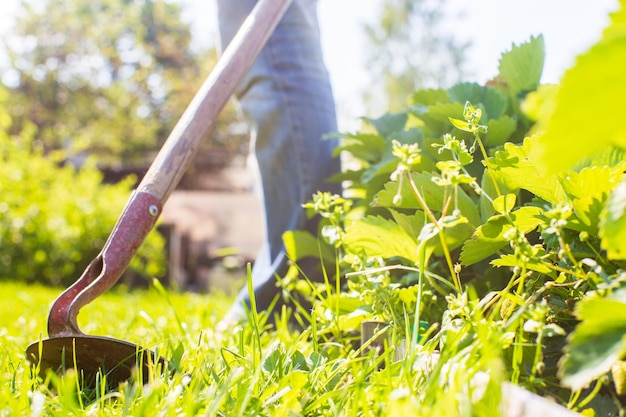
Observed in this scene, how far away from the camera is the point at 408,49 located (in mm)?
22781

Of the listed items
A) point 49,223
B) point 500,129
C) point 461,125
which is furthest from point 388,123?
point 49,223

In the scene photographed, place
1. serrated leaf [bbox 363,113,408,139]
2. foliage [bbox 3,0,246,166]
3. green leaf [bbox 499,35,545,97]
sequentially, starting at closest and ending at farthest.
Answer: green leaf [bbox 499,35,545,97]
serrated leaf [bbox 363,113,408,139]
foliage [bbox 3,0,246,166]

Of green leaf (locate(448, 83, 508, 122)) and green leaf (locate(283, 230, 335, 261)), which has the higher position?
green leaf (locate(448, 83, 508, 122))

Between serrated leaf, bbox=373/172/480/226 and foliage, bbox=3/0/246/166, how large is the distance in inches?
646

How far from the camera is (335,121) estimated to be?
1.93 m

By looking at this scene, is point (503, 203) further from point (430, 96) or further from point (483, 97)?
point (430, 96)

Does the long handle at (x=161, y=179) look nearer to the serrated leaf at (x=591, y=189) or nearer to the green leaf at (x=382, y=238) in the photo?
the green leaf at (x=382, y=238)

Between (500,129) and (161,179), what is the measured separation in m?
0.68

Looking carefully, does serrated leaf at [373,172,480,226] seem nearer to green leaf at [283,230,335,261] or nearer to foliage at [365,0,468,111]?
green leaf at [283,230,335,261]

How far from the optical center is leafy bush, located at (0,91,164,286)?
5.24 metres

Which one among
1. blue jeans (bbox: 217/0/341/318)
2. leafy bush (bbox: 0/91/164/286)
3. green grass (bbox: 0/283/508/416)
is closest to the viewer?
green grass (bbox: 0/283/508/416)

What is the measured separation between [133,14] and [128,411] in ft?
76.2

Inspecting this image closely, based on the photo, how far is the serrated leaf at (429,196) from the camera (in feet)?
3.38

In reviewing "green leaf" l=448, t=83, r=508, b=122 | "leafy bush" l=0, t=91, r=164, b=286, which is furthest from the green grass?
"leafy bush" l=0, t=91, r=164, b=286
